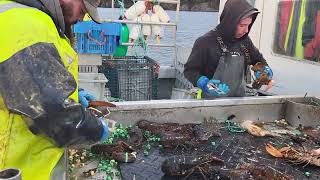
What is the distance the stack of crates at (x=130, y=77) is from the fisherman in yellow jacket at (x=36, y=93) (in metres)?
4.87

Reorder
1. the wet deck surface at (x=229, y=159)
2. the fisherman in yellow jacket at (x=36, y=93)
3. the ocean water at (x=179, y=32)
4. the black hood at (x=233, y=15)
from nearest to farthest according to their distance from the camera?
the fisherman in yellow jacket at (x=36, y=93), the wet deck surface at (x=229, y=159), the black hood at (x=233, y=15), the ocean water at (x=179, y=32)

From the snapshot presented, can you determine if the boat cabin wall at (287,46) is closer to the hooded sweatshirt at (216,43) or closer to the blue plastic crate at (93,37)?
the hooded sweatshirt at (216,43)

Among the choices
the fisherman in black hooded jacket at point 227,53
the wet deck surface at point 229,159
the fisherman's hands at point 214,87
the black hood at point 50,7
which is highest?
the black hood at point 50,7

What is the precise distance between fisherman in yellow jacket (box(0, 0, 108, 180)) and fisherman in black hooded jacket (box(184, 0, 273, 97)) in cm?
277

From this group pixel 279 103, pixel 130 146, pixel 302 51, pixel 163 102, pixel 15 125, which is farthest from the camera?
pixel 302 51

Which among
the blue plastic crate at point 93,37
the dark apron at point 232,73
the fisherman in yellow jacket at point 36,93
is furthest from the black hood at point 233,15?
the fisherman in yellow jacket at point 36,93

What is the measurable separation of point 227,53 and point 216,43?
0.62 ft

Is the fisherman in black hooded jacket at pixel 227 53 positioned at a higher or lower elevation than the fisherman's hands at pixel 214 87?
higher

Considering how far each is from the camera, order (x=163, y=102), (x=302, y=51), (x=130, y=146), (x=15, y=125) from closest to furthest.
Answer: (x=15, y=125) → (x=130, y=146) → (x=163, y=102) → (x=302, y=51)

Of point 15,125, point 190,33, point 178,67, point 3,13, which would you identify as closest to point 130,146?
point 15,125

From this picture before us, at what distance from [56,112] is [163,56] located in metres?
7.19

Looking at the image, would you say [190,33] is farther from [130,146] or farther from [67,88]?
[67,88]

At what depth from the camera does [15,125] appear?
5.88 feet

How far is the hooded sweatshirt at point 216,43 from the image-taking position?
4516 mm
